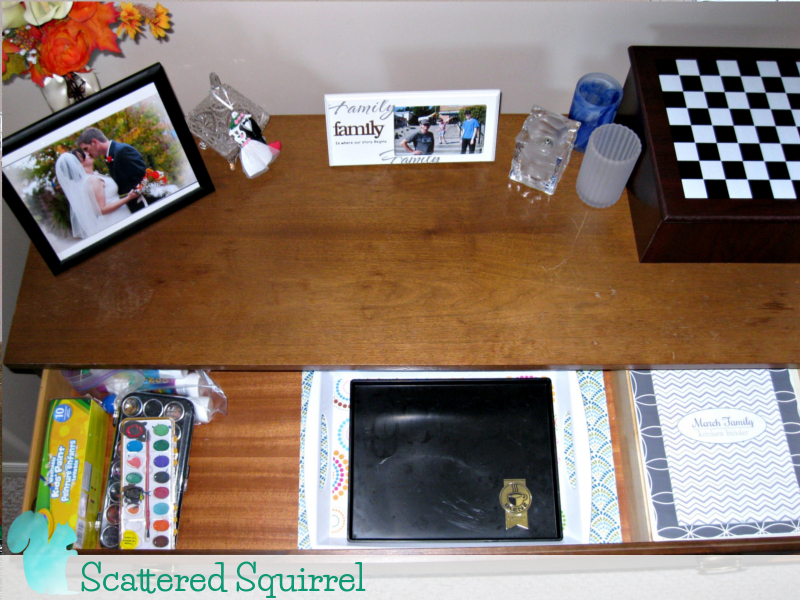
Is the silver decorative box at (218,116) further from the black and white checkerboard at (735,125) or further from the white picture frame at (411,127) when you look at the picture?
the black and white checkerboard at (735,125)

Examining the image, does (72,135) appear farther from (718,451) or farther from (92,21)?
(718,451)

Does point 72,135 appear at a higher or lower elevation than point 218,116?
lower

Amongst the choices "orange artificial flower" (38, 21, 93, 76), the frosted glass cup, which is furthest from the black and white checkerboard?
"orange artificial flower" (38, 21, 93, 76)

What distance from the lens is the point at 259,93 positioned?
1339 mm

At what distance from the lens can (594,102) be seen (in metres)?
1.20

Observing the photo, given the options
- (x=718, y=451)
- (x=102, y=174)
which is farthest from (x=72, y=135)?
(x=718, y=451)

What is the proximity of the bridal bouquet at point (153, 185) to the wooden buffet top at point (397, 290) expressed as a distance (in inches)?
2.2

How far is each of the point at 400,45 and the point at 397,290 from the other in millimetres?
495

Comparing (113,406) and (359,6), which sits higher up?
(359,6)

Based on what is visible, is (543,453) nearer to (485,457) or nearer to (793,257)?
(485,457)

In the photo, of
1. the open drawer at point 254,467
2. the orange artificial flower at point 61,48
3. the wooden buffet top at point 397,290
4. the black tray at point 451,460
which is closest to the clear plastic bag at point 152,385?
the open drawer at point 254,467

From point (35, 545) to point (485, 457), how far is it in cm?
81

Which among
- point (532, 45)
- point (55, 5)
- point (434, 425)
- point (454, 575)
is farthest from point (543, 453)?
point (55, 5)

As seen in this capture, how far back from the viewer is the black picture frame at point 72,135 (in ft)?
3.16
